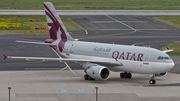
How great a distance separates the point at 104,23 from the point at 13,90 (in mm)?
64612

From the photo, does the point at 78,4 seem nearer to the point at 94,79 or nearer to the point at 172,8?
the point at 172,8

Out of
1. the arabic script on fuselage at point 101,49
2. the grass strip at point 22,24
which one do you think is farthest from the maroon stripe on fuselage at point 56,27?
the grass strip at point 22,24

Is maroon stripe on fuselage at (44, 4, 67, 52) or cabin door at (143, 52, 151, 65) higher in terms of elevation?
maroon stripe on fuselage at (44, 4, 67, 52)

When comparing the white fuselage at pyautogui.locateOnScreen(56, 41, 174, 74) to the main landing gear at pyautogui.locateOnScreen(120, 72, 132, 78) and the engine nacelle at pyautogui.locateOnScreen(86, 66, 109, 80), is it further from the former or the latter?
the main landing gear at pyautogui.locateOnScreen(120, 72, 132, 78)

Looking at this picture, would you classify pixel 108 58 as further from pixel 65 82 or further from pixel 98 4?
pixel 98 4

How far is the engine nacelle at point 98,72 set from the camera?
177 ft

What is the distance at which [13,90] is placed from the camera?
50219 mm

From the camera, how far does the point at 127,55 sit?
5500 centimetres

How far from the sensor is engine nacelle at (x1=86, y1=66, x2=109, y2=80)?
5409cm

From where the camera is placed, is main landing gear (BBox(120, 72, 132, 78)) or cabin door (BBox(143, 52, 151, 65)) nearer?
cabin door (BBox(143, 52, 151, 65))

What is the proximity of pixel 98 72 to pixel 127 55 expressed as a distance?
3300 mm

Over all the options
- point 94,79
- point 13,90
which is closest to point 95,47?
point 94,79

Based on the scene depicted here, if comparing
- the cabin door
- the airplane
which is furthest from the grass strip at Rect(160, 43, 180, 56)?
the cabin door

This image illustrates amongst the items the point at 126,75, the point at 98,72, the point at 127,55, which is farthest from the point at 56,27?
the point at 127,55
